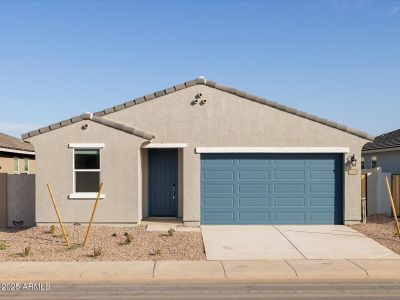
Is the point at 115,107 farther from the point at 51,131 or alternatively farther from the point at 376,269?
the point at 376,269

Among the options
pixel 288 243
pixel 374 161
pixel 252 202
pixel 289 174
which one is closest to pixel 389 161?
pixel 374 161

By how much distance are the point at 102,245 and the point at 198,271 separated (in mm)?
3696

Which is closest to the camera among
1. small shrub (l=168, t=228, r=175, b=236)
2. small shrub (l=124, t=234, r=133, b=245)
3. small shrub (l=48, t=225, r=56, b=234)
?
small shrub (l=124, t=234, r=133, b=245)

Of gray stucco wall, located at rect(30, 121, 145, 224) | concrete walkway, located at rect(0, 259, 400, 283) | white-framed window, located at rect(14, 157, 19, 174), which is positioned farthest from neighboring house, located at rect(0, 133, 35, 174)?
concrete walkway, located at rect(0, 259, 400, 283)

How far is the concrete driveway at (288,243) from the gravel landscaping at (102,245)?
0.73m

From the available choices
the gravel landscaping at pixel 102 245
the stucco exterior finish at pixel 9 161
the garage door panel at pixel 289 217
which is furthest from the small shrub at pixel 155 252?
the stucco exterior finish at pixel 9 161

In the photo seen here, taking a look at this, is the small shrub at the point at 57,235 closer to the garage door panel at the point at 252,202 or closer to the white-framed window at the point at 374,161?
the garage door panel at the point at 252,202

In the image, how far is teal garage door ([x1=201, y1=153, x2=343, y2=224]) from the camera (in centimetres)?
1555

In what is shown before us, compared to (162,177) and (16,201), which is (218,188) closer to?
(162,177)

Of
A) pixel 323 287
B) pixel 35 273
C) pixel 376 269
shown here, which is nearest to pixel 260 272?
pixel 323 287

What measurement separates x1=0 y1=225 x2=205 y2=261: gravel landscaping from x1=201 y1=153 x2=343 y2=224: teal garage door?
216 cm

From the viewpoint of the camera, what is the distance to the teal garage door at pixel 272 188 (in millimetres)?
15547

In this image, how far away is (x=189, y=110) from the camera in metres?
15.5

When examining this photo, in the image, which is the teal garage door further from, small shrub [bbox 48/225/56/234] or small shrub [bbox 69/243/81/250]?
small shrub [bbox 48/225/56/234]
